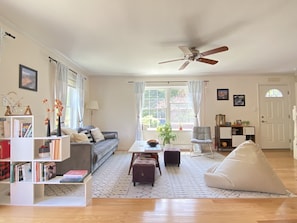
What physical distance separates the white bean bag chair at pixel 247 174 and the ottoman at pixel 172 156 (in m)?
1.34

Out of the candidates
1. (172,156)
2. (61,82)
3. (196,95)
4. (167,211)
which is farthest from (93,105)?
(167,211)

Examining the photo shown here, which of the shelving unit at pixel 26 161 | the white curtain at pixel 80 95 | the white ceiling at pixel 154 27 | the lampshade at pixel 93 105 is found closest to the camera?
the white ceiling at pixel 154 27

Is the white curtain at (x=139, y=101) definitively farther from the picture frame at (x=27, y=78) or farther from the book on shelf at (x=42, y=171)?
the book on shelf at (x=42, y=171)

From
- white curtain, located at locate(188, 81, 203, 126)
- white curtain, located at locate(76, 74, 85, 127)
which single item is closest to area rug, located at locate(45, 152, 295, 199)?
white curtain, located at locate(76, 74, 85, 127)

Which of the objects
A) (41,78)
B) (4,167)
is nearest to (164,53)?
(41,78)

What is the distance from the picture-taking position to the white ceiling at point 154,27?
2.57m

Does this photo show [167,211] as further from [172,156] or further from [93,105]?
[93,105]

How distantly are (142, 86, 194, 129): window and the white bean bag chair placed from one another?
3694mm

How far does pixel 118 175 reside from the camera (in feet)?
12.9

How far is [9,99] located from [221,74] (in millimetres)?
5706

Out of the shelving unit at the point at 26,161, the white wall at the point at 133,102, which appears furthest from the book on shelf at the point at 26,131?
the white wall at the point at 133,102

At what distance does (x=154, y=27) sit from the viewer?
3172 mm

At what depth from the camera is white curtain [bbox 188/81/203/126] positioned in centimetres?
676

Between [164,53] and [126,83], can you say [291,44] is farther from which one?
[126,83]
